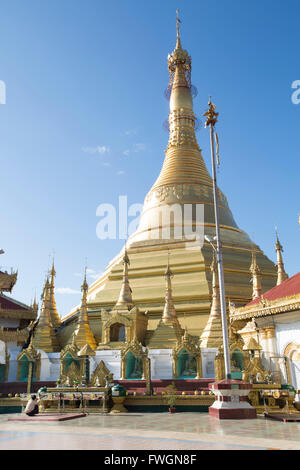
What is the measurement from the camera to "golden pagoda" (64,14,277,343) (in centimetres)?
2522

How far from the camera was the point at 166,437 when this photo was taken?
786 cm

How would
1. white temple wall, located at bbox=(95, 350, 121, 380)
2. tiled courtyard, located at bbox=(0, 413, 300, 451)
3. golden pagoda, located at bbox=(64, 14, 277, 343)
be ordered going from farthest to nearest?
golden pagoda, located at bbox=(64, 14, 277, 343)
white temple wall, located at bbox=(95, 350, 121, 380)
tiled courtyard, located at bbox=(0, 413, 300, 451)

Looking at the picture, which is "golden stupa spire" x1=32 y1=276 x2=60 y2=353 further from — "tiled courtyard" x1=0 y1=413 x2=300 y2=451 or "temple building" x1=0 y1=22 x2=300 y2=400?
"tiled courtyard" x1=0 y1=413 x2=300 y2=451

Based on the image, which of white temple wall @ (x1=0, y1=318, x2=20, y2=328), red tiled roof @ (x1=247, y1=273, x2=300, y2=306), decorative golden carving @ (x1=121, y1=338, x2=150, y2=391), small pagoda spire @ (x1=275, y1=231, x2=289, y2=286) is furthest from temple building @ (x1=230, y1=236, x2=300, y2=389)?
white temple wall @ (x1=0, y1=318, x2=20, y2=328)

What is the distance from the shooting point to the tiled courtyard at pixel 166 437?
6.81 m

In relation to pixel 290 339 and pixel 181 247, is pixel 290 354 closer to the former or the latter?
pixel 290 339

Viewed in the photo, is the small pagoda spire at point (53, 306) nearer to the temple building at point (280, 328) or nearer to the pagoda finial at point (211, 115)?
the temple building at point (280, 328)

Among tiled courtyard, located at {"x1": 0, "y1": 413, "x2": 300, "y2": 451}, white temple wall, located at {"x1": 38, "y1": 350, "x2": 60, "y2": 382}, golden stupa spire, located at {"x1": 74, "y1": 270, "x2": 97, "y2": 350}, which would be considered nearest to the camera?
tiled courtyard, located at {"x1": 0, "y1": 413, "x2": 300, "y2": 451}

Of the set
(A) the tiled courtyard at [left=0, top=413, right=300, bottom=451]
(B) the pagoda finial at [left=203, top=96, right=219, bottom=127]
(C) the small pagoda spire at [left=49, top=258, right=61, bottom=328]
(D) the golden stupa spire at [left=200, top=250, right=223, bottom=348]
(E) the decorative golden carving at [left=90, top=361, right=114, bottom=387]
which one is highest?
(B) the pagoda finial at [left=203, top=96, right=219, bottom=127]

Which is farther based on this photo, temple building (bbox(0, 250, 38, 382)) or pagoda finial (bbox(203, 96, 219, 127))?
temple building (bbox(0, 250, 38, 382))

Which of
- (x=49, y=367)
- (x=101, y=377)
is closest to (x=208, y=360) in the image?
(x=101, y=377)

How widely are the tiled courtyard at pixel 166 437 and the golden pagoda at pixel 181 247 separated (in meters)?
13.1

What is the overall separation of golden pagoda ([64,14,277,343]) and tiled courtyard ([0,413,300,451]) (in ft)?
42.9
